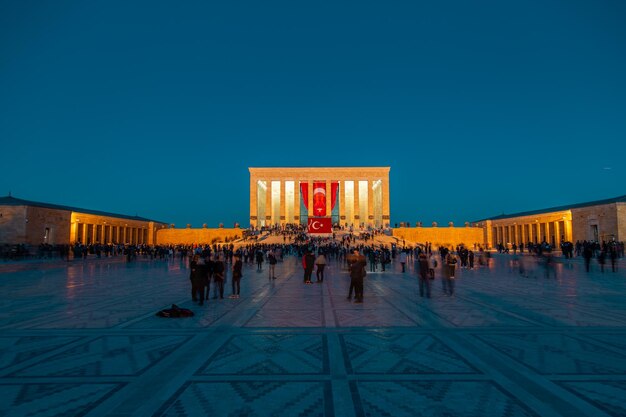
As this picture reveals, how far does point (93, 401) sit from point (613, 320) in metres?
8.25

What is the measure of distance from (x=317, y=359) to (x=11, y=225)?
4067 cm

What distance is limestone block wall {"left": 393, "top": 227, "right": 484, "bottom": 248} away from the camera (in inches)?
2180

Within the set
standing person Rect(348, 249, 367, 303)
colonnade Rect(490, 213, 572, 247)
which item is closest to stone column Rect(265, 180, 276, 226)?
colonnade Rect(490, 213, 572, 247)

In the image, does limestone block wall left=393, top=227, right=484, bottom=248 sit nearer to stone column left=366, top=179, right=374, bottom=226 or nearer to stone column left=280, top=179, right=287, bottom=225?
stone column left=366, top=179, right=374, bottom=226

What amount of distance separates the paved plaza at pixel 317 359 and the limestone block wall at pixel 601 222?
33290 mm

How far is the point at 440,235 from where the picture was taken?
185 feet

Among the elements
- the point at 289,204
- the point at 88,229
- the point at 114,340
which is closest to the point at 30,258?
the point at 88,229

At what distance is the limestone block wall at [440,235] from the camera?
5538 cm

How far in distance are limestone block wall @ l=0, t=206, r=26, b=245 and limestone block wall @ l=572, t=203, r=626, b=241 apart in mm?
52403

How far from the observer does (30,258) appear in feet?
98.0

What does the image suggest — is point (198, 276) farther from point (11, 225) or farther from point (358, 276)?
point (11, 225)

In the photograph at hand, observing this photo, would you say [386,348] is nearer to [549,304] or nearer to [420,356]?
[420,356]

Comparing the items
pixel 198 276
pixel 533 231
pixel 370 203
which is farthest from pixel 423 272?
pixel 370 203

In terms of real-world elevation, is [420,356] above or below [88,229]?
below
